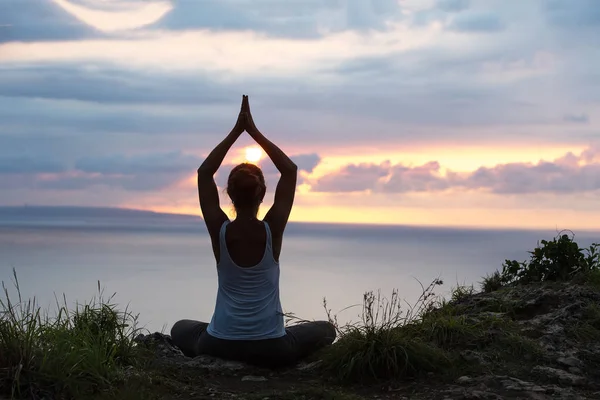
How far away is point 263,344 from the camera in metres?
6.72

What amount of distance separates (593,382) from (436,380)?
1.33 meters

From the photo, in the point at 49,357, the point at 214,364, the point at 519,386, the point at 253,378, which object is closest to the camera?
the point at 49,357

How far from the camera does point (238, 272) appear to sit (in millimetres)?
6727

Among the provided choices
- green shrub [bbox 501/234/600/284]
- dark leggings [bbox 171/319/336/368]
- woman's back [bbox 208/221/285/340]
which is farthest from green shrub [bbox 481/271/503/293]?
woman's back [bbox 208/221/285/340]

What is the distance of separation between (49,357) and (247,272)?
2004mm

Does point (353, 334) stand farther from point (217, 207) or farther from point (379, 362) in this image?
point (217, 207)

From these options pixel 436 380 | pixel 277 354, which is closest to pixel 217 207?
pixel 277 354

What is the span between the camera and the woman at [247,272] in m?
6.71

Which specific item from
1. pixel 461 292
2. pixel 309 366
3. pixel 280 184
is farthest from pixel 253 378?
pixel 461 292

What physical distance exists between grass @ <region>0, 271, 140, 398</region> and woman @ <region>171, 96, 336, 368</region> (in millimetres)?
919

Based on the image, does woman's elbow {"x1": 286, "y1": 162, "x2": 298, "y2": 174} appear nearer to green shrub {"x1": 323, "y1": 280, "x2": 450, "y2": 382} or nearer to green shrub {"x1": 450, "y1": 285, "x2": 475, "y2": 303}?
green shrub {"x1": 323, "y1": 280, "x2": 450, "y2": 382}

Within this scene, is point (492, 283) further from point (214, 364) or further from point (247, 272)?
point (214, 364)

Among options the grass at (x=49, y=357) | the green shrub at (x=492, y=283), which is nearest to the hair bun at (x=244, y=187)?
the grass at (x=49, y=357)

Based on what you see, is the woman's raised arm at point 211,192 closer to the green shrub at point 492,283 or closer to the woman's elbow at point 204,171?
the woman's elbow at point 204,171
